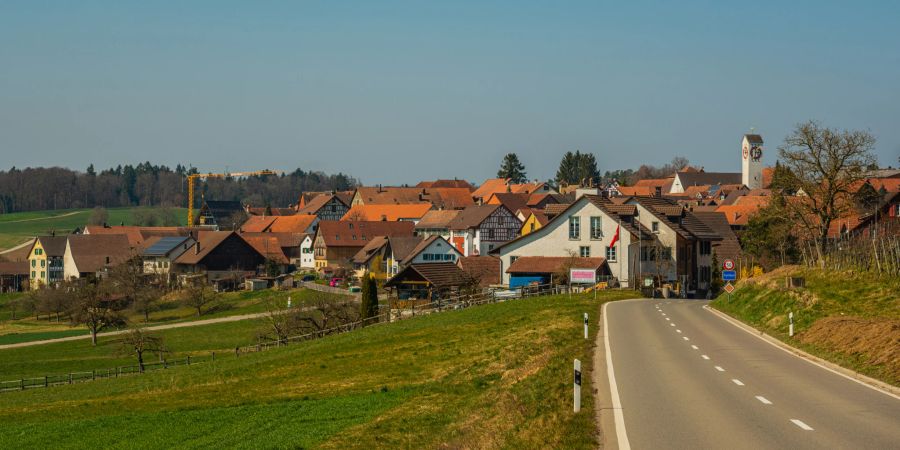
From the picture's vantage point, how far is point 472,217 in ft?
422

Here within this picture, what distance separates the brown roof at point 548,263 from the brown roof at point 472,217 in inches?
1913

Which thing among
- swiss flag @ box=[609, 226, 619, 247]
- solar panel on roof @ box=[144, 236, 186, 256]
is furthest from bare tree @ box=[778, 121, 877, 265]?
solar panel on roof @ box=[144, 236, 186, 256]

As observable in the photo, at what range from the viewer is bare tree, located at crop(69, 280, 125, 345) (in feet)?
271

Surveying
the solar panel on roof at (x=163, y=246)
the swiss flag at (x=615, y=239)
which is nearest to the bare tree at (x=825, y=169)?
the swiss flag at (x=615, y=239)

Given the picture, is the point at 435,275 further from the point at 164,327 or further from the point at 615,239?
the point at 164,327

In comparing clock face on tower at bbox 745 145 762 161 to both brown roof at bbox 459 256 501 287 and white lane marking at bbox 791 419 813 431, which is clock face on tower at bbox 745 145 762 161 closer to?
brown roof at bbox 459 256 501 287

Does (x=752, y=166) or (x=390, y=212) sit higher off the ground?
(x=752, y=166)

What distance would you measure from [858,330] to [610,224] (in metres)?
47.5

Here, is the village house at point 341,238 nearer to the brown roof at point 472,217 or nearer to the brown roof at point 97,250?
the brown roof at point 472,217

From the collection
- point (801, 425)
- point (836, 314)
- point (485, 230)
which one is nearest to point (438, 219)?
point (485, 230)

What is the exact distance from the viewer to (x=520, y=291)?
207ft

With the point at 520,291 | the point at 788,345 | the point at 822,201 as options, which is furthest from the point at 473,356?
the point at 822,201

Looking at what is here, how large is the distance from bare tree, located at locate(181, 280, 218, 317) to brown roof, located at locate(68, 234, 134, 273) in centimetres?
3011

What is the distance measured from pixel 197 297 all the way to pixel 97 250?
52893mm
